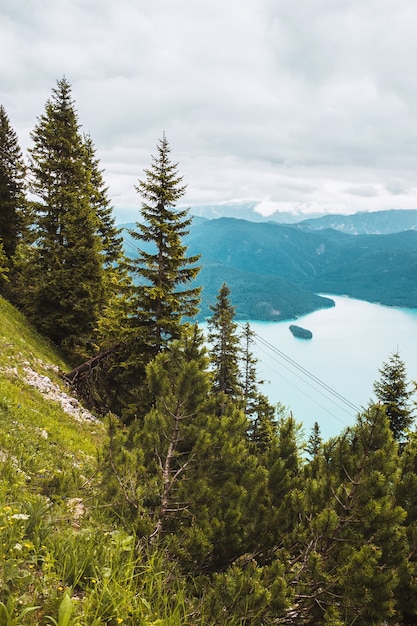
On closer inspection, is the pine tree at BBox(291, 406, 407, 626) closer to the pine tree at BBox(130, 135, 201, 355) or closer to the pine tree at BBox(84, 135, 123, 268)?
the pine tree at BBox(130, 135, 201, 355)

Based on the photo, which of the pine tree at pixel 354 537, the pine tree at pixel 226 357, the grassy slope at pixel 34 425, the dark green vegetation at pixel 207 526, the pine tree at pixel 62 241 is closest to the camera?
the dark green vegetation at pixel 207 526

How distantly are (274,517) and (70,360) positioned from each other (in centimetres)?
1779

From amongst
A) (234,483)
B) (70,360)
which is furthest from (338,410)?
(234,483)

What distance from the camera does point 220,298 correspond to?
33062 millimetres

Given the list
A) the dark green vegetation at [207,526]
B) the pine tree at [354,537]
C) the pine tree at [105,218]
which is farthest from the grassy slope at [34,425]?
the pine tree at [105,218]

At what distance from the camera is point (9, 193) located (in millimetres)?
29125

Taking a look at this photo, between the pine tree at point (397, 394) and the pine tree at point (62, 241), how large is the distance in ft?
65.2

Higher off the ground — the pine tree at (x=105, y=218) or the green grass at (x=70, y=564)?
the pine tree at (x=105, y=218)

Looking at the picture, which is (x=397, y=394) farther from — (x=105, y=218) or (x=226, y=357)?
(x=105, y=218)

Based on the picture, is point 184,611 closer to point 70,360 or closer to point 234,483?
point 234,483

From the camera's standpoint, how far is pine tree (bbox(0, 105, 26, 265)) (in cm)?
2895

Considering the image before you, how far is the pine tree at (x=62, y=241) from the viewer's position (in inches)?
813

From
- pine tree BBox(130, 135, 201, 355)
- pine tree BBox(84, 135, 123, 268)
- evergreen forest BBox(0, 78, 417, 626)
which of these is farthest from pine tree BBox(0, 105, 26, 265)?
evergreen forest BBox(0, 78, 417, 626)

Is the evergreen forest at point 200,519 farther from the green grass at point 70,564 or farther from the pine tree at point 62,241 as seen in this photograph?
the pine tree at point 62,241
